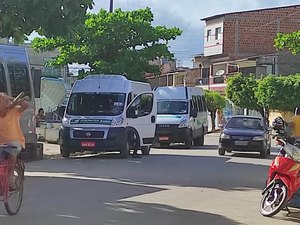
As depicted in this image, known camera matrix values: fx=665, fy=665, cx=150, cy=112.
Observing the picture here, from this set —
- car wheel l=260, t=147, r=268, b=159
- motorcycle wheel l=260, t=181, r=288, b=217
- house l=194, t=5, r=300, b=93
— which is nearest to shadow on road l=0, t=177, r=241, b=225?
motorcycle wheel l=260, t=181, r=288, b=217

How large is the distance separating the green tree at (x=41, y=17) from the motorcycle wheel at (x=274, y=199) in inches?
213

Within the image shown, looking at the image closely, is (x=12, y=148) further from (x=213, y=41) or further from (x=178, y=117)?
(x=213, y=41)

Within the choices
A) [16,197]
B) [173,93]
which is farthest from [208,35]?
[16,197]

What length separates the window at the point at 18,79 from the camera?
65.0 feet

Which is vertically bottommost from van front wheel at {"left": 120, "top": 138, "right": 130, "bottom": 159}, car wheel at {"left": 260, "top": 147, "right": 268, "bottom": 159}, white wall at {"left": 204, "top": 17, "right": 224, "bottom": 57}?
car wheel at {"left": 260, "top": 147, "right": 268, "bottom": 159}

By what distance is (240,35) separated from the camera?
64375 mm

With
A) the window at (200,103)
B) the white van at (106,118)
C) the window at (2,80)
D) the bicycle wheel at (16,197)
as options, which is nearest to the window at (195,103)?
the window at (200,103)

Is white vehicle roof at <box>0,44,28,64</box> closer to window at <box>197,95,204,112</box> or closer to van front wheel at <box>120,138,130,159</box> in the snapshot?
van front wheel at <box>120,138,130,159</box>

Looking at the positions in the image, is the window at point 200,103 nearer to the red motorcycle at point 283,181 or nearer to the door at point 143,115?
the door at point 143,115

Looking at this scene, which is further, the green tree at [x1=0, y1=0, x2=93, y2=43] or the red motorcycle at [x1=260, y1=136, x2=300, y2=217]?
the green tree at [x1=0, y1=0, x2=93, y2=43]

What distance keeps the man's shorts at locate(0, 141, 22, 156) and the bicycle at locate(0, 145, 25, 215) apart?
3 cm

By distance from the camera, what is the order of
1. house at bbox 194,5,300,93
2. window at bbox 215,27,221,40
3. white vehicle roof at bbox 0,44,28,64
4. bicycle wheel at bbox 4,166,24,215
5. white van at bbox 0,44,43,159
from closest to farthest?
1. bicycle wheel at bbox 4,166,24,215
2. white van at bbox 0,44,43,159
3. white vehicle roof at bbox 0,44,28,64
4. house at bbox 194,5,300,93
5. window at bbox 215,27,221,40

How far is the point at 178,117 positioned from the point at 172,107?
97 centimetres

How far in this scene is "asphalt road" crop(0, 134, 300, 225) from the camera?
33.9ft
